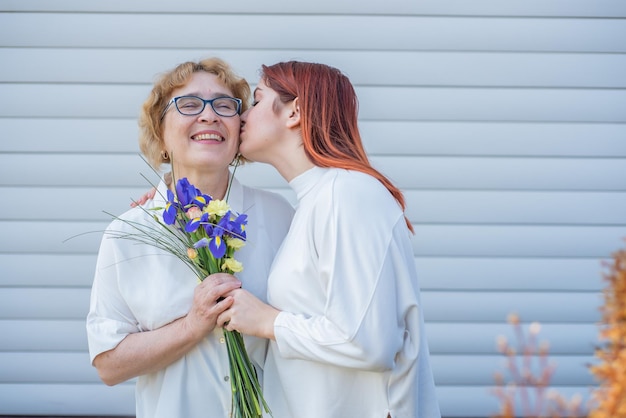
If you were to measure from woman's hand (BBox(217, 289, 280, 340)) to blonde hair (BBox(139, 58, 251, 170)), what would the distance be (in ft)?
2.07

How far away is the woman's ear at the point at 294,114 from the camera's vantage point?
2305 mm

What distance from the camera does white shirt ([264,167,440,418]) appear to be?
204cm

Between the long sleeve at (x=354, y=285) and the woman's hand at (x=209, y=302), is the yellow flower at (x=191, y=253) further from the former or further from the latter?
the long sleeve at (x=354, y=285)

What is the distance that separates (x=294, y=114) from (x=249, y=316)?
59 centimetres

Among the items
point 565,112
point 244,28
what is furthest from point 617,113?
point 244,28

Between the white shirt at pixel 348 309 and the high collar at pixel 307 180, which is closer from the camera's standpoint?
the white shirt at pixel 348 309

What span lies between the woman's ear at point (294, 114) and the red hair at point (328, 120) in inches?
0.6

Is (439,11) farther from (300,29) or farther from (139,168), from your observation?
(139,168)

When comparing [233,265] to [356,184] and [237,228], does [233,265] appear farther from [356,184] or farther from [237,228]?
[356,184]

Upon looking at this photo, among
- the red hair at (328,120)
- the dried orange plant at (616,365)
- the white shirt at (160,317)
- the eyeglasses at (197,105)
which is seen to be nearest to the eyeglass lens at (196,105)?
the eyeglasses at (197,105)

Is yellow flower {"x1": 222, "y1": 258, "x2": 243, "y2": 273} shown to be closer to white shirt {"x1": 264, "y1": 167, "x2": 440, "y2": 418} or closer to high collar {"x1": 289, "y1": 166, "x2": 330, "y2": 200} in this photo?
white shirt {"x1": 264, "y1": 167, "x2": 440, "y2": 418}

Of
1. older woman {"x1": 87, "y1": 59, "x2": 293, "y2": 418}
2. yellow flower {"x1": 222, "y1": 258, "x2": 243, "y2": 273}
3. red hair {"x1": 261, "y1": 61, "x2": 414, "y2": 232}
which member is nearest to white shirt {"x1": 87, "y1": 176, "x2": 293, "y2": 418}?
older woman {"x1": 87, "y1": 59, "x2": 293, "y2": 418}

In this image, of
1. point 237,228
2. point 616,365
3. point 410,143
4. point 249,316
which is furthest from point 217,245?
point 410,143

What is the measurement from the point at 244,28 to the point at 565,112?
1696mm
